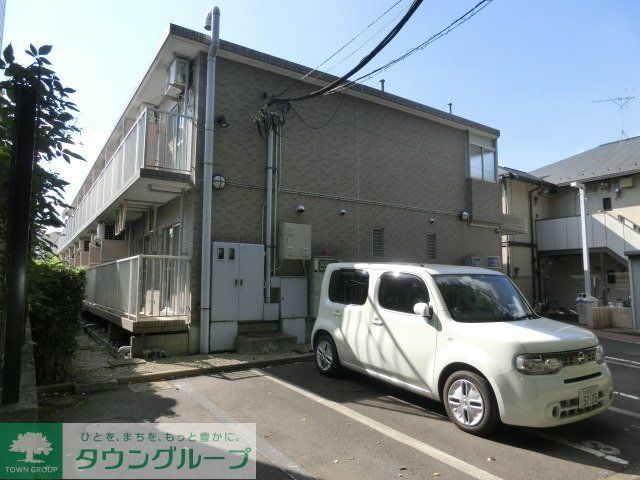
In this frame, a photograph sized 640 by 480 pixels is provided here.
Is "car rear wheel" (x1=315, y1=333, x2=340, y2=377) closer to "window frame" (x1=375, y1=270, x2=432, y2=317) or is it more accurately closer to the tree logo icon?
"window frame" (x1=375, y1=270, x2=432, y2=317)

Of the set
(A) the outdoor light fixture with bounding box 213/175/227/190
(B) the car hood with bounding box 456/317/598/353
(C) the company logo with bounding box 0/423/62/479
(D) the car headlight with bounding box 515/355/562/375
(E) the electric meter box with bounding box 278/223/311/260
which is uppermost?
(A) the outdoor light fixture with bounding box 213/175/227/190

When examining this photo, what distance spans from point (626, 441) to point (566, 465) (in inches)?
43.3

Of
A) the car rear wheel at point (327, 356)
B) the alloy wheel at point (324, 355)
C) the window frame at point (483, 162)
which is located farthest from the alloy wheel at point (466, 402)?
the window frame at point (483, 162)

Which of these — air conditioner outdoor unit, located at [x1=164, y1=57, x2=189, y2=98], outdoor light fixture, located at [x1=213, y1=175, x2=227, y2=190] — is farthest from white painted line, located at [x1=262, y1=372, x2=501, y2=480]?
air conditioner outdoor unit, located at [x1=164, y1=57, x2=189, y2=98]

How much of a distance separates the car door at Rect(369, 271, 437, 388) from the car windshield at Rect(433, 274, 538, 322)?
28cm

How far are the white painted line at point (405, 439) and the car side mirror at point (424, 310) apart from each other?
131 cm

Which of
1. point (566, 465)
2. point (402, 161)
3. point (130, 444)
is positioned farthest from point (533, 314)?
point (402, 161)

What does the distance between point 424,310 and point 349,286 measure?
189cm

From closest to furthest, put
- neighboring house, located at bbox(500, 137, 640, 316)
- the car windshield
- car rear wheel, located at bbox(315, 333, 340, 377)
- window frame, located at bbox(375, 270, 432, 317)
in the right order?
the car windshield < window frame, located at bbox(375, 270, 432, 317) < car rear wheel, located at bbox(315, 333, 340, 377) < neighboring house, located at bbox(500, 137, 640, 316)

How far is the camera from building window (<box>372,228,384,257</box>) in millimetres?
11664

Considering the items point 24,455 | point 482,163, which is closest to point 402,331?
point 24,455

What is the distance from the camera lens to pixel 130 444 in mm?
4090

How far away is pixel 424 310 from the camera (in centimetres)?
499

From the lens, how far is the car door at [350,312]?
6.15 m
